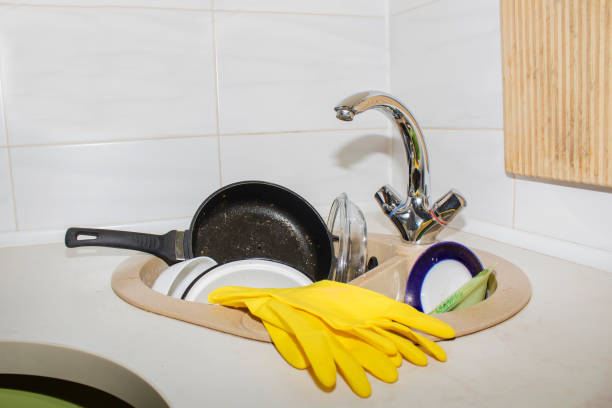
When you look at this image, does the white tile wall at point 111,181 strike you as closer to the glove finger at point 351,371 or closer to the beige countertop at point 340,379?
the beige countertop at point 340,379

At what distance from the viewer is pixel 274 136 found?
1.14 meters

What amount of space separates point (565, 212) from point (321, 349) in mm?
540

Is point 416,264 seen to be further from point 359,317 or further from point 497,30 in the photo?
point 497,30

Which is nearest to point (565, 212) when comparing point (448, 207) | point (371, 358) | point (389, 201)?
point (448, 207)

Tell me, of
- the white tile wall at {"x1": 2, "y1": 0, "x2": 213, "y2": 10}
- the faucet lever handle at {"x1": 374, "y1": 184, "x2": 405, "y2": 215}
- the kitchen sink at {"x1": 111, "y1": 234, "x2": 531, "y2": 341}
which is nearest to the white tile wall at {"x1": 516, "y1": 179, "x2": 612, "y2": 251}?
the kitchen sink at {"x1": 111, "y1": 234, "x2": 531, "y2": 341}

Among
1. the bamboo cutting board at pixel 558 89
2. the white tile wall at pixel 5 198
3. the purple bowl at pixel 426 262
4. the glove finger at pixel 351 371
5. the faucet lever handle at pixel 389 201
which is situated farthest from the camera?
the white tile wall at pixel 5 198

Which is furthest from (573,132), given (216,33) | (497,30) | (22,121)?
(22,121)

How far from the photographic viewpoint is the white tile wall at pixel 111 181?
1012 mm

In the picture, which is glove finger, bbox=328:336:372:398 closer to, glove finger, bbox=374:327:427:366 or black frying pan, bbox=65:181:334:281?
glove finger, bbox=374:327:427:366

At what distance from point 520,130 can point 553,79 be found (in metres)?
0.10

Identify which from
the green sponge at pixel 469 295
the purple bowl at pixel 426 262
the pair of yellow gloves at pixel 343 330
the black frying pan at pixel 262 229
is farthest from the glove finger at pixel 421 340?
the black frying pan at pixel 262 229

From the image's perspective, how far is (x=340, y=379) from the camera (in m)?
0.46

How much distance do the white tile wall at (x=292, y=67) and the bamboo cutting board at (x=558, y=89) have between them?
1.36 feet

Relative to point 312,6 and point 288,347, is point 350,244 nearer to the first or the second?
point 288,347
